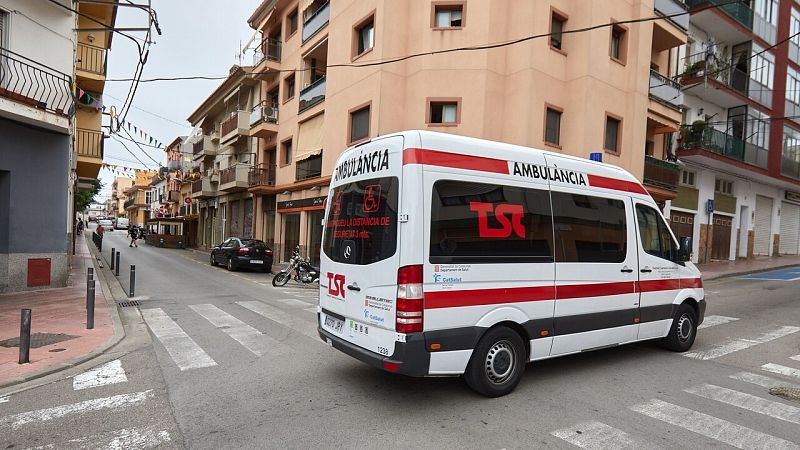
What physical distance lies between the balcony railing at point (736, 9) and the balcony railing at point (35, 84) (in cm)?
2453

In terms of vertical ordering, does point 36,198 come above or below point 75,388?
above

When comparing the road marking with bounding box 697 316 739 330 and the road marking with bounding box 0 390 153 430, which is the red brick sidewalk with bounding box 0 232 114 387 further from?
the road marking with bounding box 697 316 739 330

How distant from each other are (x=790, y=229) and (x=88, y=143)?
3914 centimetres

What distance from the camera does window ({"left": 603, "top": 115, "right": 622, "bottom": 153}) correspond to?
55.6 ft

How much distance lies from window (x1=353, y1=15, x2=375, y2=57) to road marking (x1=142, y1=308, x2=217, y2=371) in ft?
39.8

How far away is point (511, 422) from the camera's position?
4.01 m

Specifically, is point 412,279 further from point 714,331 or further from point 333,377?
point 714,331

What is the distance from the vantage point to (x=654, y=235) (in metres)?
6.21

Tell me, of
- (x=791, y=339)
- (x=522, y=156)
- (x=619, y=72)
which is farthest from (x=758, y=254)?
(x=522, y=156)

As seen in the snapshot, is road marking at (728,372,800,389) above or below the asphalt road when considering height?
above

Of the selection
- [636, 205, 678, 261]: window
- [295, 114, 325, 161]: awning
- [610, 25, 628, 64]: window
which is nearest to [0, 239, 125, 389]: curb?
[636, 205, 678, 261]: window

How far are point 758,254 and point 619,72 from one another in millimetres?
17930

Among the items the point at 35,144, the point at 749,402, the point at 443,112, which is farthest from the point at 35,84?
the point at 749,402

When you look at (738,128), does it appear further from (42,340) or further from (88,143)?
(88,143)
